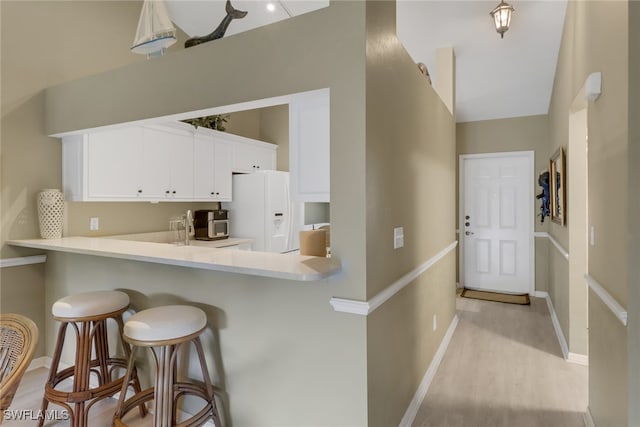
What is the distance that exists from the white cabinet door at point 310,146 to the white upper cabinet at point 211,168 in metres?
2.31

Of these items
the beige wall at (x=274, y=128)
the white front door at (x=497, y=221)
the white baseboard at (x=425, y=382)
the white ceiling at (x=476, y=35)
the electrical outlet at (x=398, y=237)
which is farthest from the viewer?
the beige wall at (x=274, y=128)

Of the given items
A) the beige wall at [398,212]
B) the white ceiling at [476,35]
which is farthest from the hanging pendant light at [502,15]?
the beige wall at [398,212]

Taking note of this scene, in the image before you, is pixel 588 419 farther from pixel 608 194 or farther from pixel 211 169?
pixel 211 169

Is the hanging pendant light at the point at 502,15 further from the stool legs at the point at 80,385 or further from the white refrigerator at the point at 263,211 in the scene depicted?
the stool legs at the point at 80,385

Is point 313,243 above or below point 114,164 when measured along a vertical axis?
below

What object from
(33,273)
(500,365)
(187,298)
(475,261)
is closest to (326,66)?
(187,298)

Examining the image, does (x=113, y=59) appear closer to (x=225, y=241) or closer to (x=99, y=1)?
(x=99, y=1)

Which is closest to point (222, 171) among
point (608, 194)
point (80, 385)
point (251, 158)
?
point (251, 158)

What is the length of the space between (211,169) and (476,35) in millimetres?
3131

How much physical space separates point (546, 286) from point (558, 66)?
2.83 meters

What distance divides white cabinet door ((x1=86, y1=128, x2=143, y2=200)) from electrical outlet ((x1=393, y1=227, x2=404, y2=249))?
7.85 ft

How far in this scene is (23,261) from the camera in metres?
2.75

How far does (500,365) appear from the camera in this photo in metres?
2.86

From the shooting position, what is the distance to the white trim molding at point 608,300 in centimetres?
140
